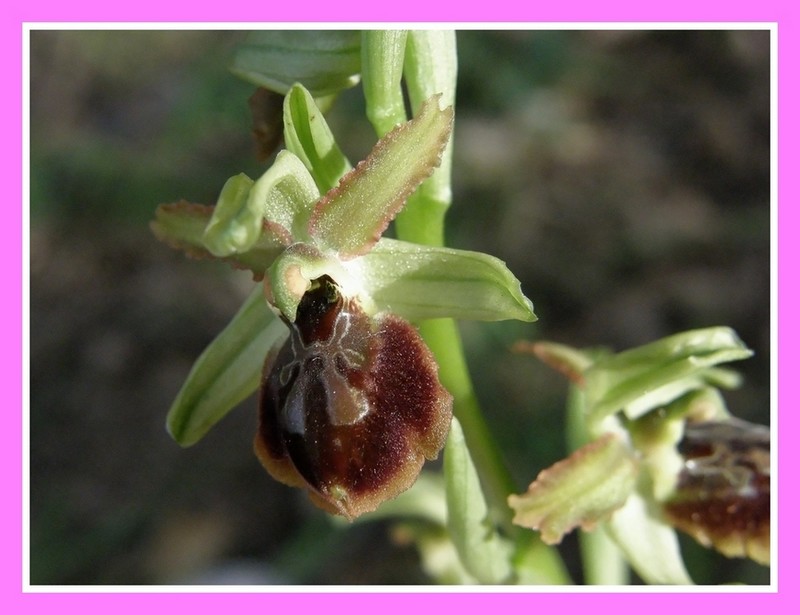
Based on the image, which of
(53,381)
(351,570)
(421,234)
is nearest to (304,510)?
(351,570)

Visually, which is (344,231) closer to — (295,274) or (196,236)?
(295,274)

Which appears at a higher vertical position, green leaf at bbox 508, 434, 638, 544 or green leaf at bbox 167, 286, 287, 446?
green leaf at bbox 167, 286, 287, 446

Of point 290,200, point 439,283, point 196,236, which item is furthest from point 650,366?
point 196,236

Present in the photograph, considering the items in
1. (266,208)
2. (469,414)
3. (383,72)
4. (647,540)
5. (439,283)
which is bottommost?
(647,540)

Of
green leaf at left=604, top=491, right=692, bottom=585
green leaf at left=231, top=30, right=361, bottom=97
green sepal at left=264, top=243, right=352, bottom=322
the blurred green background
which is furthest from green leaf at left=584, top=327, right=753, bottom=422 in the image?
the blurred green background

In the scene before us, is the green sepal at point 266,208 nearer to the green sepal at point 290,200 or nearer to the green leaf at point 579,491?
the green sepal at point 290,200

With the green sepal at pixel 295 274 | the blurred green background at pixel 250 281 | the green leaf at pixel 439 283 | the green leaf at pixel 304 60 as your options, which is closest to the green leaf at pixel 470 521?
the green leaf at pixel 439 283

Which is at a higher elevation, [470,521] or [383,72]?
[383,72]

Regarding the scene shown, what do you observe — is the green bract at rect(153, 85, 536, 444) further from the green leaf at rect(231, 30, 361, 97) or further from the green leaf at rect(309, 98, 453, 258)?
the green leaf at rect(231, 30, 361, 97)

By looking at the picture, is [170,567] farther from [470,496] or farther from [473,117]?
[470,496]
